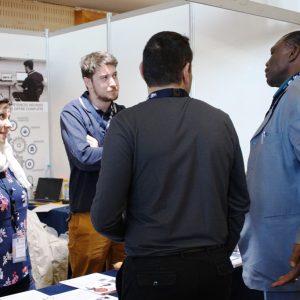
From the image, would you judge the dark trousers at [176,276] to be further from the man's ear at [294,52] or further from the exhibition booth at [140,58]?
the exhibition booth at [140,58]

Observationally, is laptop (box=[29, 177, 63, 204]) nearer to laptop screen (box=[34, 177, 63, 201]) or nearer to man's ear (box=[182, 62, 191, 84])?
laptop screen (box=[34, 177, 63, 201])

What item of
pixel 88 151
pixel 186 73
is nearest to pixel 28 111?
pixel 88 151

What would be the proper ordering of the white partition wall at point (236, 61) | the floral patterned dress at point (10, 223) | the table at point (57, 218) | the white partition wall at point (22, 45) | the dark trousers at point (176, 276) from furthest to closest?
the white partition wall at point (22, 45) → the table at point (57, 218) → the white partition wall at point (236, 61) → the floral patterned dress at point (10, 223) → the dark trousers at point (176, 276)

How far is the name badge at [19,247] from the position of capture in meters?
2.36

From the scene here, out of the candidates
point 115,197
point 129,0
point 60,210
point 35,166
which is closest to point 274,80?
point 115,197

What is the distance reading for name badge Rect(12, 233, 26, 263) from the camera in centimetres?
236

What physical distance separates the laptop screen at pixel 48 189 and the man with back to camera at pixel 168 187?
3162 mm

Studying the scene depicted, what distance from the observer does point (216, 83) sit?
3324 millimetres

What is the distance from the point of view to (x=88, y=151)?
242cm

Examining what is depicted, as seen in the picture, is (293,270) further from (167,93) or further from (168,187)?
(167,93)

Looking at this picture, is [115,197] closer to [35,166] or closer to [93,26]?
[93,26]

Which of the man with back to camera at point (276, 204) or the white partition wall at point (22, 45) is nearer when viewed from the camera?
the man with back to camera at point (276, 204)

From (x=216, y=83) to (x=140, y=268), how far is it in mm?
2176

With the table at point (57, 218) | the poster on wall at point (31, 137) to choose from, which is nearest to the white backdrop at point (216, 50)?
the poster on wall at point (31, 137)
